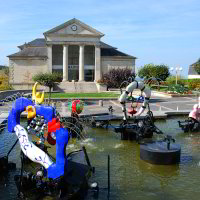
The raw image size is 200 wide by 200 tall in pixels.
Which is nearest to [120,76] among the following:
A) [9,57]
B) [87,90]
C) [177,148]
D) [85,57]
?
[87,90]

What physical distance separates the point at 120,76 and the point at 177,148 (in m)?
37.0

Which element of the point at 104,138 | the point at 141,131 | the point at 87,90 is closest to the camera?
the point at 141,131

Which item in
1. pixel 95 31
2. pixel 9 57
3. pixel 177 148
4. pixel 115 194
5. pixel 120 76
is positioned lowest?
pixel 115 194

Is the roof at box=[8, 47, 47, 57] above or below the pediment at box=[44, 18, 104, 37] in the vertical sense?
below

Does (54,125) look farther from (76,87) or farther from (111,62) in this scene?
(111,62)

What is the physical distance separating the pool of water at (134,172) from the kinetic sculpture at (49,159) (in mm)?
854

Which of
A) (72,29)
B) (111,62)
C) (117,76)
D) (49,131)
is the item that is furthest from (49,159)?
(111,62)

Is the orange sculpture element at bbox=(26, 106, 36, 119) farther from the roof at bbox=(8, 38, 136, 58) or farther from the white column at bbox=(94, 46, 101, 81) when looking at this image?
the roof at bbox=(8, 38, 136, 58)

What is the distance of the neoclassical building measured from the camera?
62969mm

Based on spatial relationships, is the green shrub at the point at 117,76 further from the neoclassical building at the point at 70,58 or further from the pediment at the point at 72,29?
the pediment at the point at 72,29

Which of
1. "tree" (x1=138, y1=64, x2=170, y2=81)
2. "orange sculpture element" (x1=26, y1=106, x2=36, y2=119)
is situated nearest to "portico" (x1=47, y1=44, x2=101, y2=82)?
"tree" (x1=138, y1=64, x2=170, y2=81)

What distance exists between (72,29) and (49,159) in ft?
185

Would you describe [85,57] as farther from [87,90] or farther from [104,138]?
[104,138]

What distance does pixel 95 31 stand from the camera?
63.6m
